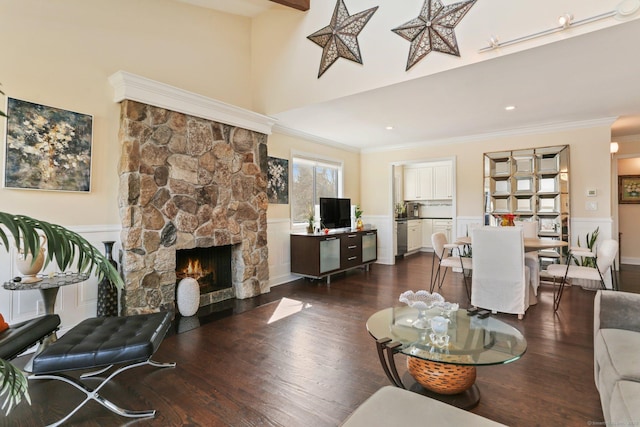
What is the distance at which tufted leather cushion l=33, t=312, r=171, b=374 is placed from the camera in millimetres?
1771

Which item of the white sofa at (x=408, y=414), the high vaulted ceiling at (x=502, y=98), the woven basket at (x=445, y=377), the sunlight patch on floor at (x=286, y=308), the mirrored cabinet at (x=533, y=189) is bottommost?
the sunlight patch on floor at (x=286, y=308)

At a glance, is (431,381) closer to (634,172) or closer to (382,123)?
(382,123)

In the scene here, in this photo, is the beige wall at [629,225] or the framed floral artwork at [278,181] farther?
the beige wall at [629,225]

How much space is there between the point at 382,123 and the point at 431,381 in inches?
155

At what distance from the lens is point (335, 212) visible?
19.2 ft

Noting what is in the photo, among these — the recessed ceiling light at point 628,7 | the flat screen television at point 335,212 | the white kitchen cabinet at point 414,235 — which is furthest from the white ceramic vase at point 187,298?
the white kitchen cabinet at point 414,235

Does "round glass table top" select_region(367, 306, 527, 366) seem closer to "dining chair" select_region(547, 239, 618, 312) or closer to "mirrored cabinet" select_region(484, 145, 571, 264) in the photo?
"dining chair" select_region(547, 239, 618, 312)

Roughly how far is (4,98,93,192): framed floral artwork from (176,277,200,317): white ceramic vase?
1.41 meters

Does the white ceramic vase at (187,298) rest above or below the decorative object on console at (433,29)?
below

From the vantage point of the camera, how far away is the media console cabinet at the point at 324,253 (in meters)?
4.98

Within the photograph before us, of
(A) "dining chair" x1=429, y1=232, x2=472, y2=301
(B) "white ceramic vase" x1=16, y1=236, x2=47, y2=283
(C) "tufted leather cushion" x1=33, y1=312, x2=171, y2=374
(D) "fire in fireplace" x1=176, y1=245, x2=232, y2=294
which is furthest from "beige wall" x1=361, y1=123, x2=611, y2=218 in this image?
(B) "white ceramic vase" x1=16, y1=236, x2=47, y2=283

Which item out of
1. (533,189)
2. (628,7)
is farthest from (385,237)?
(628,7)

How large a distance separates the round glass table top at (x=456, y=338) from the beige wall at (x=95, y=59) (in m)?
2.89

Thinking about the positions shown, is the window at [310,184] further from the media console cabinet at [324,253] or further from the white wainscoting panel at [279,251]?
the media console cabinet at [324,253]
